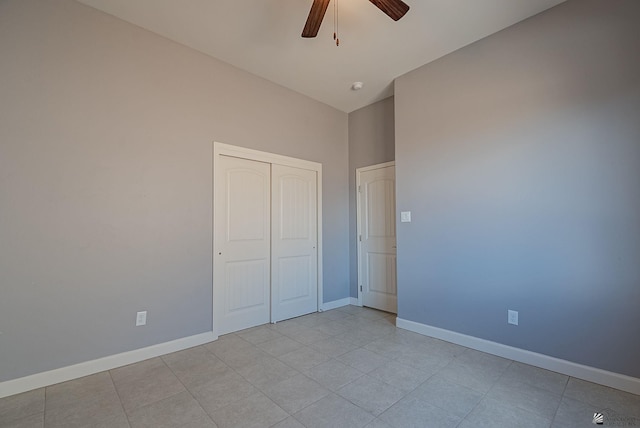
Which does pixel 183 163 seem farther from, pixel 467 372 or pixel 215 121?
pixel 467 372

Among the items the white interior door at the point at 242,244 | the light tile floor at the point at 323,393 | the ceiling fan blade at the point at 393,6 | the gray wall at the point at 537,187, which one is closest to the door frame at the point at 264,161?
the white interior door at the point at 242,244

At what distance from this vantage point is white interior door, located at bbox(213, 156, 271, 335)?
3092 mm

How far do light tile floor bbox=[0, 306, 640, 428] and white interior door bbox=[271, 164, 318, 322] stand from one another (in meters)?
0.94

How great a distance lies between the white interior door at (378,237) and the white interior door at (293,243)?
30.3 inches

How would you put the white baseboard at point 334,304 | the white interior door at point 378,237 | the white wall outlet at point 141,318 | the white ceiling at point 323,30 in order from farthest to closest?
the white baseboard at point 334,304
the white interior door at point 378,237
the white wall outlet at point 141,318
the white ceiling at point 323,30

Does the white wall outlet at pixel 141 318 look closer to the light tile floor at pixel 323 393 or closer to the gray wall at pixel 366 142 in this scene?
the light tile floor at pixel 323 393

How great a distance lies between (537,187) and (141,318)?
370 cm

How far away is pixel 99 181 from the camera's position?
2381 millimetres

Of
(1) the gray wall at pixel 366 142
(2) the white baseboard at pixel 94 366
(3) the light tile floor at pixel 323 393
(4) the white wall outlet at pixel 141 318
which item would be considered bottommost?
(3) the light tile floor at pixel 323 393

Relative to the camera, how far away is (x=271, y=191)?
357 centimetres

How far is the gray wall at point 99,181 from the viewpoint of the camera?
6.77 feet

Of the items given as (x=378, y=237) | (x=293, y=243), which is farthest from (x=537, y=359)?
(x=293, y=243)

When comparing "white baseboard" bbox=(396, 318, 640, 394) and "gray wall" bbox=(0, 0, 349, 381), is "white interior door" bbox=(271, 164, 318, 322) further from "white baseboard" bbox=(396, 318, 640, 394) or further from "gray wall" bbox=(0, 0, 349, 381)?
"white baseboard" bbox=(396, 318, 640, 394)

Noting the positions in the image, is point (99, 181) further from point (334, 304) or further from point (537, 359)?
point (537, 359)
